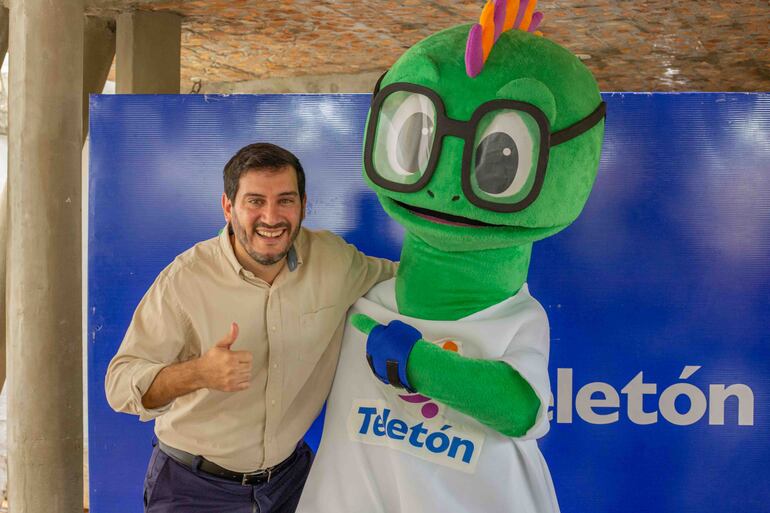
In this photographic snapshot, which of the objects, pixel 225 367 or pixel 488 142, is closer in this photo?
pixel 488 142

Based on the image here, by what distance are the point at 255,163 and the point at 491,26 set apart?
697mm

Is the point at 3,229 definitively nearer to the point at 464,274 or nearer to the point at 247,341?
the point at 247,341

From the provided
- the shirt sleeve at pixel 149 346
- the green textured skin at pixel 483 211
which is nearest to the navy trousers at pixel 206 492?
the shirt sleeve at pixel 149 346

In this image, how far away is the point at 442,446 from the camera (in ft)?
6.03

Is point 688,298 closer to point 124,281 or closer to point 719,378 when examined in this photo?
point 719,378

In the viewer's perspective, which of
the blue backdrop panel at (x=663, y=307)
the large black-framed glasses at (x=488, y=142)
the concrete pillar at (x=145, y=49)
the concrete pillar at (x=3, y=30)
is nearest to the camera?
the large black-framed glasses at (x=488, y=142)

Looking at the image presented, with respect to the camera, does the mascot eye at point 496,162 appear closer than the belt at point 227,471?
Yes

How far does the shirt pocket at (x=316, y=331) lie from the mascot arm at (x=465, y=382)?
1.07 feet

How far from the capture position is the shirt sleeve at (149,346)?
198 centimetres

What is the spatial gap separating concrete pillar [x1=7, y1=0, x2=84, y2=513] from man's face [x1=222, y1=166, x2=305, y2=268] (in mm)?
1427

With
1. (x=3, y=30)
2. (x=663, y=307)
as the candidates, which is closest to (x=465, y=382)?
(x=663, y=307)

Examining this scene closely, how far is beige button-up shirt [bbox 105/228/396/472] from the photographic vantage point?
6.72 ft

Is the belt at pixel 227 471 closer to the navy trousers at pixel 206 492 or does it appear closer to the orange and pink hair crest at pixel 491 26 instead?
the navy trousers at pixel 206 492

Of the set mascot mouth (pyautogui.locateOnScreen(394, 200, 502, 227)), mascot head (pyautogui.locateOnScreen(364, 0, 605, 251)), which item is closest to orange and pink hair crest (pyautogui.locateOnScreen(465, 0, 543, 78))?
mascot head (pyautogui.locateOnScreen(364, 0, 605, 251))
